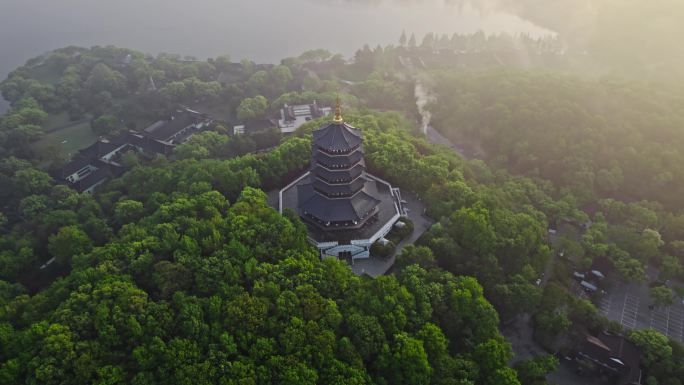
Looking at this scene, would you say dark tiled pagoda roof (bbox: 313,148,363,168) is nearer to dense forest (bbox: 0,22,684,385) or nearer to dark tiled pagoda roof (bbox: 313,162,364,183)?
dark tiled pagoda roof (bbox: 313,162,364,183)

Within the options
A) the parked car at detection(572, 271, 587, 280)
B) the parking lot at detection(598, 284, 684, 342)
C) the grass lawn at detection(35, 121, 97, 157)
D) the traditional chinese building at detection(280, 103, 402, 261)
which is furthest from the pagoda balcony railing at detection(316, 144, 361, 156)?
the grass lawn at detection(35, 121, 97, 157)

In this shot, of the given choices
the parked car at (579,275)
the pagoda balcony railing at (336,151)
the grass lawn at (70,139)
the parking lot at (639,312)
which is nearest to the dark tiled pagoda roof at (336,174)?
the pagoda balcony railing at (336,151)

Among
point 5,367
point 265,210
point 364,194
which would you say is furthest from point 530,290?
point 5,367

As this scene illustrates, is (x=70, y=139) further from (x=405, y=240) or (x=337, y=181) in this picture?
(x=405, y=240)

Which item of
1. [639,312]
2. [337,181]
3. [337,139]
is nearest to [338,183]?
[337,181]

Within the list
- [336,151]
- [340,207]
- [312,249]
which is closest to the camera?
[312,249]

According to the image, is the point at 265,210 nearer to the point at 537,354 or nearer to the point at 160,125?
the point at 537,354
